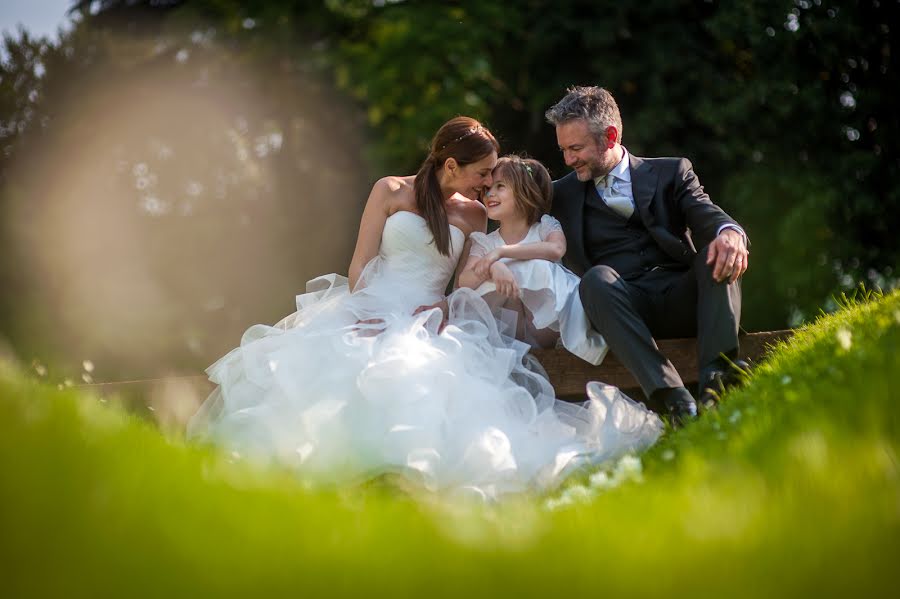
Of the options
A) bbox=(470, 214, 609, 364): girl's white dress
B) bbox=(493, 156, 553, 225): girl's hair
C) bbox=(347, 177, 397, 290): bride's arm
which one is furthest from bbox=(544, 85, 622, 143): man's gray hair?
bbox=(347, 177, 397, 290): bride's arm

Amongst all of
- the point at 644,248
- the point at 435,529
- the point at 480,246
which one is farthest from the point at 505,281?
the point at 435,529

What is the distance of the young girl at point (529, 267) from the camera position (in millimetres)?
4477

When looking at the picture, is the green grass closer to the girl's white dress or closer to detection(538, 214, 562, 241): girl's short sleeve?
the girl's white dress

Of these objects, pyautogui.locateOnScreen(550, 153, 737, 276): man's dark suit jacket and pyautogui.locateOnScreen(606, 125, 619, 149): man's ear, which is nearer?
pyautogui.locateOnScreen(550, 153, 737, 276): man's dark suit jacket

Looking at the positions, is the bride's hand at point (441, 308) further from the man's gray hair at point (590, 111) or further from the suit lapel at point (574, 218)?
the man's gray hair at point (590, 111)

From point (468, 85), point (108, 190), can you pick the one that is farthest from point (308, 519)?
point (108, 190)

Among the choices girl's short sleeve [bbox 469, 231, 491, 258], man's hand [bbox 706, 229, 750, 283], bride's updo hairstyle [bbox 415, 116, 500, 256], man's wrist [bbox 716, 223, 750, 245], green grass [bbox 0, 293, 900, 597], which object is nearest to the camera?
green grass [bbox 0, 293, 900, 597]

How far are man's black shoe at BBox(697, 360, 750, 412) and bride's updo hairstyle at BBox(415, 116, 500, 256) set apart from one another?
1.67 meters

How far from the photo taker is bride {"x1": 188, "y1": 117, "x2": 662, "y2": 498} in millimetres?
3592

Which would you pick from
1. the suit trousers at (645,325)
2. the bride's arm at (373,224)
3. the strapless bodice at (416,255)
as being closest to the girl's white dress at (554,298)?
the suit trousers at (645,325)

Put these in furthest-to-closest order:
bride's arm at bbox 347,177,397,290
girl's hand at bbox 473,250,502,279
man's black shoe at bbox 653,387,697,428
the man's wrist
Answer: bride's arm at bbox 347,177,397,290, girl's hand at bbox 473,250,502,279, the man's wrist, man's black shoe at bbox 653,387,697,428

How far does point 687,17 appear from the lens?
46.9ft

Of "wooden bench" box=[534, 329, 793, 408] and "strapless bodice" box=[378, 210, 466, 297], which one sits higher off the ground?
"strapless bodice" box=[378, 210, 466, 297]

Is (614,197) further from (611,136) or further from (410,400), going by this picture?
(410,400)
